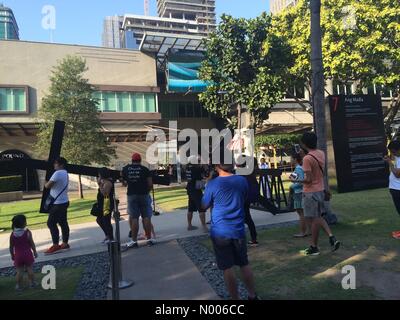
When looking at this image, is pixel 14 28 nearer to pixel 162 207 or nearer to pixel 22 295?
pixel 162 207

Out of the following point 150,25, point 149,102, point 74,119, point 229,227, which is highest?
point 150,25

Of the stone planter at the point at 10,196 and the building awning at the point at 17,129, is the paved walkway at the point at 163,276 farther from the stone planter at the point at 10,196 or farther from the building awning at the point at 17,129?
the building awning at the point at 17,129

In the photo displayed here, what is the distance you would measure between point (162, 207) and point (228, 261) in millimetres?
8921

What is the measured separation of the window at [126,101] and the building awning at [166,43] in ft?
12.7

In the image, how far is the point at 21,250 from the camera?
16.2 ft

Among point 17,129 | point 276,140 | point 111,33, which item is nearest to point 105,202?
point 276,140

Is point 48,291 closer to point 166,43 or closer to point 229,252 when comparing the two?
point 229,252

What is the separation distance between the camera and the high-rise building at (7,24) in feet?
95.1

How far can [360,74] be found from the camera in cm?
1872

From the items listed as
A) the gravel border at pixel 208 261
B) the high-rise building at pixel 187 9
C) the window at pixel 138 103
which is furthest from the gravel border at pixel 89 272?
the high-rise building at pixel 187 9

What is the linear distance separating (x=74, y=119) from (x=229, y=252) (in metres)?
16.9

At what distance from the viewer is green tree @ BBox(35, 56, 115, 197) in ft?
61.3
